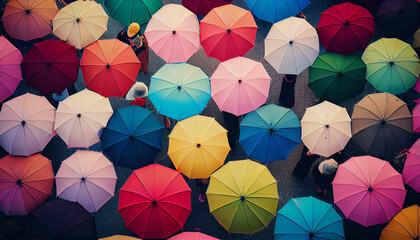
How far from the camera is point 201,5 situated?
893 cm

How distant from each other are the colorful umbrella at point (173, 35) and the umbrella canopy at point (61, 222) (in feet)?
13.3

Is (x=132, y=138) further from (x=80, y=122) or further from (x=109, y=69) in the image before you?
(x=109, y=69)

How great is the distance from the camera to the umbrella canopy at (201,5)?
29.2 ft

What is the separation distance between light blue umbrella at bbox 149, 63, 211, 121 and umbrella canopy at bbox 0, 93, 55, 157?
251 cm

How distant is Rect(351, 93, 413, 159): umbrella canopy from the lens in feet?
24.1

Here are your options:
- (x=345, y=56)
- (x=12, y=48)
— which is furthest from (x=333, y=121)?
(x=12, y=48)

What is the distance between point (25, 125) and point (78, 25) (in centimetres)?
286

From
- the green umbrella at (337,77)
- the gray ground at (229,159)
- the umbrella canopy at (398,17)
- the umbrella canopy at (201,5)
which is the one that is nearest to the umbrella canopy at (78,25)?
the gray ground at (229,159)

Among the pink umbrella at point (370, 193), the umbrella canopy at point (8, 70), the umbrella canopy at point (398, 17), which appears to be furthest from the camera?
the umbrella canopy at point (398, 17)

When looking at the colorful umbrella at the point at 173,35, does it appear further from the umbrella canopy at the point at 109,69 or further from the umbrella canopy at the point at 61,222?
the umbrella canopy at the point at 61,222

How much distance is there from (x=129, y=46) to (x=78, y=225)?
14.2ft

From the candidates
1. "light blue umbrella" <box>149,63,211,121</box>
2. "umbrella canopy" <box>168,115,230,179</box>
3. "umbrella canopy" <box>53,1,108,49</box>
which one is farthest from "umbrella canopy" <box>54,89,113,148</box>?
"umbrella canopy" <box>53,1,108,49</box>

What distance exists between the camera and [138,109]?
749cm

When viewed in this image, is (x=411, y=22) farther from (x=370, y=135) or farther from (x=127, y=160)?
(x=127, y=160)
